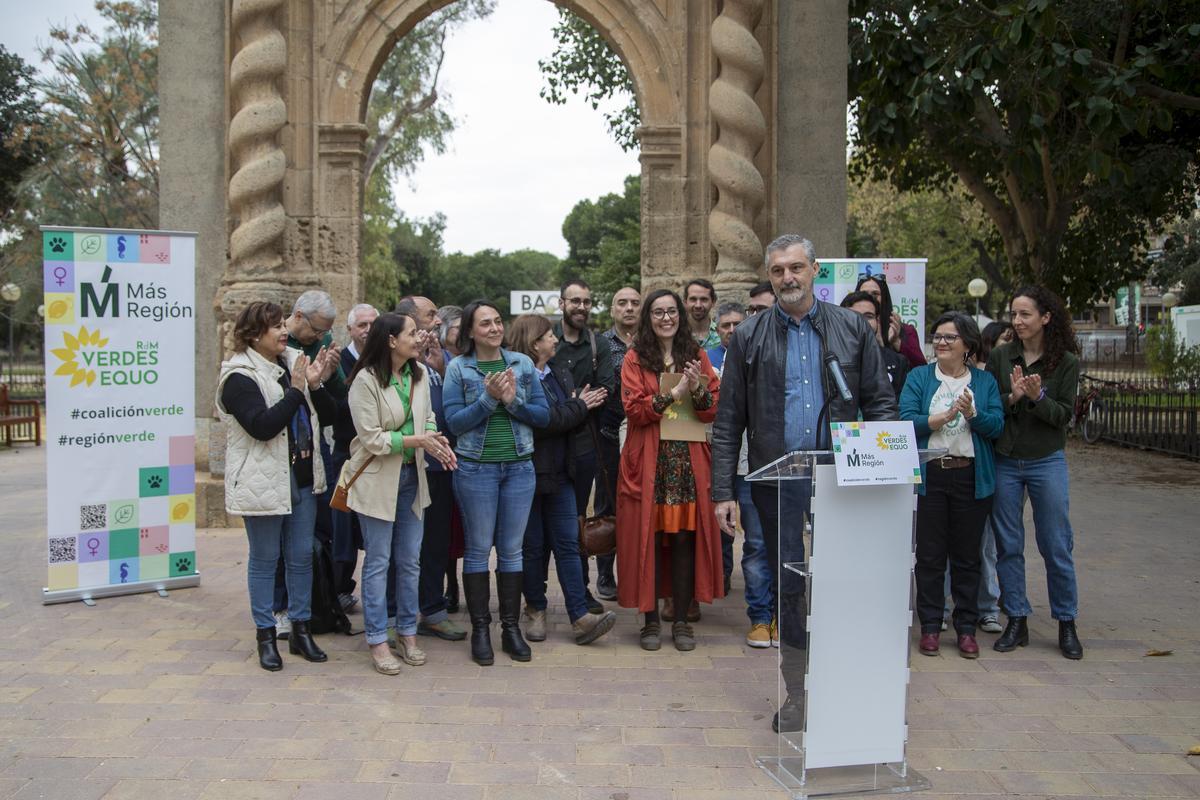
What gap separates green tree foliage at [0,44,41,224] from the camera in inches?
1084

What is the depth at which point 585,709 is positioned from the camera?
4.72 meters

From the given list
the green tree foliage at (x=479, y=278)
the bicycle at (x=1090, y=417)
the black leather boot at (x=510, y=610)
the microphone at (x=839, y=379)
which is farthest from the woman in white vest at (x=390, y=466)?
the green tree foliage at (x=479, y=278)

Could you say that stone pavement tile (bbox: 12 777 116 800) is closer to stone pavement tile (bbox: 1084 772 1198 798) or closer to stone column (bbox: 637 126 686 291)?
stone pavement tile (bbox: 1084 772 1198 798)

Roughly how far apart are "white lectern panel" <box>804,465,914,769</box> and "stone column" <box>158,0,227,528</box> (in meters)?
6.93

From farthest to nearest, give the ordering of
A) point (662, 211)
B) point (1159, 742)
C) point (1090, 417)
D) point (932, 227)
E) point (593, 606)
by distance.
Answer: point (932, 227), point (1090, 417), point (662, 211), point (593, 606), point (1159, 742)

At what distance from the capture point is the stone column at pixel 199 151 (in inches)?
365

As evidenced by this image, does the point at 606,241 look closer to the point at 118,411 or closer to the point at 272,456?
the point at 118,411

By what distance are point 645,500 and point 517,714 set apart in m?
1.47

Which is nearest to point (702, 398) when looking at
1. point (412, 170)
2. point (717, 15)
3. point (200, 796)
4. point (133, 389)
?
point (200, 796)

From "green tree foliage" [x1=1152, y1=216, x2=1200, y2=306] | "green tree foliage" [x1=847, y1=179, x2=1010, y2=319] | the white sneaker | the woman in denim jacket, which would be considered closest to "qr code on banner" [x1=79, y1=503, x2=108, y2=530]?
the white sneaker

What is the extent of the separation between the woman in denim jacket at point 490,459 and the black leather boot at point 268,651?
100 centimetres

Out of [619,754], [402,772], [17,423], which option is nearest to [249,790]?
[402,772]

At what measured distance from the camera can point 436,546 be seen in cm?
588

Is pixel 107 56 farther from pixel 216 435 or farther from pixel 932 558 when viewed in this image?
pixel 932 558
